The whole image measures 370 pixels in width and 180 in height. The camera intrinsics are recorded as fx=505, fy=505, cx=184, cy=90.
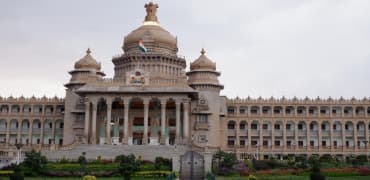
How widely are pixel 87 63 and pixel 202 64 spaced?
1687 cm

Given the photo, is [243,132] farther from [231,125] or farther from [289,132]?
[289,132]

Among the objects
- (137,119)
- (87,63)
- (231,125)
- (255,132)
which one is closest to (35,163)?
(137,119)

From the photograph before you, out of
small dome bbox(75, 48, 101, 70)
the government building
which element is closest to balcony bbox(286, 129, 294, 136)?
the government building

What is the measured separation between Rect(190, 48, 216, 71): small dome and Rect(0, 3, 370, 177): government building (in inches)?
6.2

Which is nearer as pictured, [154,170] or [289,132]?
[154,170]

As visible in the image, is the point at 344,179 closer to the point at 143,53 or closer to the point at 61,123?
the point at 143,53

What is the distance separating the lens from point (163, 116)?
64.2 meters

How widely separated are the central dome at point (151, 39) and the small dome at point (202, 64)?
5.87 m

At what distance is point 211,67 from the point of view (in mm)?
73500

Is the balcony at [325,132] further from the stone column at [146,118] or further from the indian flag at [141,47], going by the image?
the stone column at [146,118]

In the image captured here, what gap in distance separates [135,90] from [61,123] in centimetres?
2117

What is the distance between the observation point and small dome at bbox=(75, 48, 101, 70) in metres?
73.9

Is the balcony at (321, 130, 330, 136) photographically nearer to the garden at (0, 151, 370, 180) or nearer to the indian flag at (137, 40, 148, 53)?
the indian flag at (137, 40, 148, 53)

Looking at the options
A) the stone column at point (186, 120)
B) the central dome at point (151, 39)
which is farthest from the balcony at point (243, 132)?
the stone column at point (186, 120)
